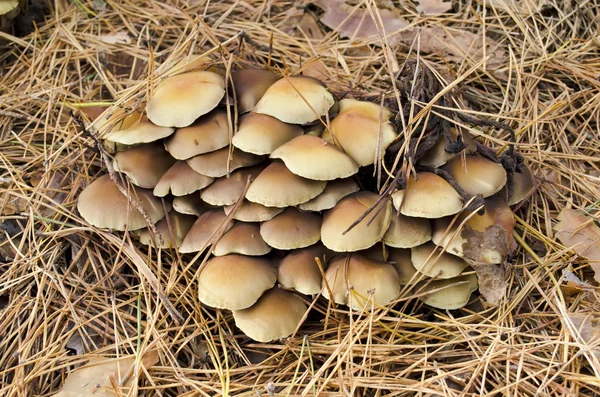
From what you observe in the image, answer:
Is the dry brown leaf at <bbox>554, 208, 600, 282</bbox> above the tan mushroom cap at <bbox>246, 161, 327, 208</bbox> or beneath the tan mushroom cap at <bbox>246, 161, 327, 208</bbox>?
beneath

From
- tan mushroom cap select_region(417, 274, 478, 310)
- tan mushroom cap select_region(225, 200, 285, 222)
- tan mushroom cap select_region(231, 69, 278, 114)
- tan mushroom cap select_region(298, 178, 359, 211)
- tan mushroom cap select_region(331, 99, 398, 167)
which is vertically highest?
tan mushroom cap select_region(231, 69, 278, 114)

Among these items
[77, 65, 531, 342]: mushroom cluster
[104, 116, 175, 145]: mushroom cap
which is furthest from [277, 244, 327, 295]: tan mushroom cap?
[104, 116, 175, 145]: mushroom cap

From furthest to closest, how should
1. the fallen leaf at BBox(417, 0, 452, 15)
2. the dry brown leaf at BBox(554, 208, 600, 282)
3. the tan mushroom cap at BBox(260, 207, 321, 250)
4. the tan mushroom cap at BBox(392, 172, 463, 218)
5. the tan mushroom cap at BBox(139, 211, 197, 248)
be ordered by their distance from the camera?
the fallen leaf at BBox(417, 0, 452, 15) < the tan mushroom cap at BBox(139, 211, 197, 248) < the dry brown leaf at BBox(554, 208, 600, 282) < the tan mushroom cap at BBox(260, 207, 321, 250) < the tan mushroom cap at BBox(392, 172, 463, 218)

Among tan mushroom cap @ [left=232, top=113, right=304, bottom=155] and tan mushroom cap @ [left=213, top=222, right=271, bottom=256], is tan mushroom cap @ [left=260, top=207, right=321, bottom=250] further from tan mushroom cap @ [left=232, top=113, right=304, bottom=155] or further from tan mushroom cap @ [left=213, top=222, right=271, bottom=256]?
tan mushroom cap @ [left=232, top=113, right=304, bottom=155]

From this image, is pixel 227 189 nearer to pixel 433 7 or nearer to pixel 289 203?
pixel 289 203

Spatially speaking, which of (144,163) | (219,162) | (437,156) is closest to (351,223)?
(437,156)

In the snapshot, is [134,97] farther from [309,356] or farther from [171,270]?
[309,356]

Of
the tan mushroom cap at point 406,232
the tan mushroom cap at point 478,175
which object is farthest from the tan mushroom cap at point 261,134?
the tan mushroom cap at point 478,175

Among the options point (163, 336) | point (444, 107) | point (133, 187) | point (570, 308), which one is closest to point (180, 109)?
point (133, 187)

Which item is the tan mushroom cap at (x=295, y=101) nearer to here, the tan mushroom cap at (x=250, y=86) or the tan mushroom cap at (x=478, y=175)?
the tan mushroom cap at (x=250, y=86)
